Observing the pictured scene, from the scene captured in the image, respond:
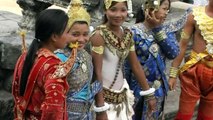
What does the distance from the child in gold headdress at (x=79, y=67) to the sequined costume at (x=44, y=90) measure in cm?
20

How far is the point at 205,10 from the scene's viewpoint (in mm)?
3369

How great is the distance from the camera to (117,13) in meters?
2.83

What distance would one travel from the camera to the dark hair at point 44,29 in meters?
2.17

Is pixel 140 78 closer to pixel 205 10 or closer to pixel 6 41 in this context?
pixel 205 10

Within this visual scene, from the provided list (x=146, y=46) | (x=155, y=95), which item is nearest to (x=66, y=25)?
(x=146, y=46)

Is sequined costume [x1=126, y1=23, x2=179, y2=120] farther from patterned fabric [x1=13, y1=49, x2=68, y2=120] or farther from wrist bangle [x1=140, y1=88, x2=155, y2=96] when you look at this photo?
patterned fabric [x1=13, y1=49, x2=68, y2=120]

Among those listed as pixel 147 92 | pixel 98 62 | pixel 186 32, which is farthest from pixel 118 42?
pixel 186 32

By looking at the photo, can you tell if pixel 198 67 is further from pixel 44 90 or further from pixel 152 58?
pixel 44 90

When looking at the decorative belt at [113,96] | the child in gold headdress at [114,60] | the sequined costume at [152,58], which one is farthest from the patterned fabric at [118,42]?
the decorative belt at [113,96]

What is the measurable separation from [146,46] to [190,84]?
561 mm

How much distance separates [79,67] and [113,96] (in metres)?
0.62

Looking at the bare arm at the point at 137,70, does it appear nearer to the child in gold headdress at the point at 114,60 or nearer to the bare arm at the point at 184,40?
the child in gold headdress at the point at 114,60

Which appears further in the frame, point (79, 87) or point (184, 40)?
point (184, 40)

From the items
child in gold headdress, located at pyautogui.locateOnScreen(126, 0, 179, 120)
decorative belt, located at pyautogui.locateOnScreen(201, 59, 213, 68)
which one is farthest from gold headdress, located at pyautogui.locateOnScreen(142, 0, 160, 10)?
decorative belt, located at pyautogui.locateOnScreen(201, 59, 213, 68)
